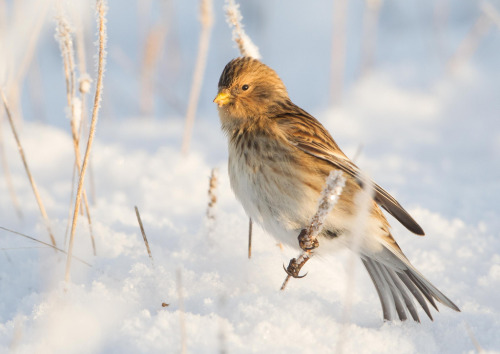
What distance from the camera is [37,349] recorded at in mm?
1720

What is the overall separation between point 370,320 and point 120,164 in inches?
81.7

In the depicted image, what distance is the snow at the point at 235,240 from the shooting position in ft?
6.03

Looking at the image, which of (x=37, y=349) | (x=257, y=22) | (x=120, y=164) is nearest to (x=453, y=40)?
(x=257, y=22)

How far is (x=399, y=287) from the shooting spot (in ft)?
7.07

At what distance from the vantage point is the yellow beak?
2.37 metres

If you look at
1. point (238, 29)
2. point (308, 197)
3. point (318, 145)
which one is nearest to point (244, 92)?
point (238, 29)

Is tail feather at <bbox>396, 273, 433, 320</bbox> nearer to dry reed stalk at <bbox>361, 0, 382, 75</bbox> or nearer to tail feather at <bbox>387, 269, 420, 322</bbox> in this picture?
tail feather at <bbox>387, 269, 420, 322</bbox>

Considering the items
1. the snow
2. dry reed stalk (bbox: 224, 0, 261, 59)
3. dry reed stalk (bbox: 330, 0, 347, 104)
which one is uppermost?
dry reed stalk (bbox: 330, 0, 347, 104)

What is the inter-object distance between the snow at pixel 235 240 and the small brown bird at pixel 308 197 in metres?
0.14

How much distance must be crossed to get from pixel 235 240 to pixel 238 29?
904 millimetres

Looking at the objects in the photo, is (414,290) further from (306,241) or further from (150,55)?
(150,55)

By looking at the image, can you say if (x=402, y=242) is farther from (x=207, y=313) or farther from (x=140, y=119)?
(x=140, y=119)

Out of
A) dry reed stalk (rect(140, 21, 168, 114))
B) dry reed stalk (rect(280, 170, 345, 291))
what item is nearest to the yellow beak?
dry reed stalk (rect(280, 170, 345, 291))

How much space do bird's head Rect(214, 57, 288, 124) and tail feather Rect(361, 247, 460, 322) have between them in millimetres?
735
